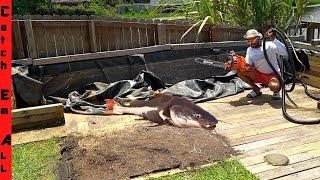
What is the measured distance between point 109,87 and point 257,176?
11.4 feet

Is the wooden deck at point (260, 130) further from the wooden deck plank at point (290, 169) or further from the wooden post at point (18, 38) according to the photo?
the wooden post at point (18, 38)

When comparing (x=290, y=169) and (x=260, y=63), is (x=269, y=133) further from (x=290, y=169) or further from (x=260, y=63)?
(x=260, y=63)

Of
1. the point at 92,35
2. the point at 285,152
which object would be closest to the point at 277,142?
the point at 285,152

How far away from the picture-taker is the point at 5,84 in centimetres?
132

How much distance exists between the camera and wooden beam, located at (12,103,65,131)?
16.3 feet

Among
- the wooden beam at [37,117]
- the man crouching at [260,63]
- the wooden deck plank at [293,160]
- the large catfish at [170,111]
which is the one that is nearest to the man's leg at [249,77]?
the man crouching at [260,63]

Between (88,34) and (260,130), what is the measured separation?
11.6 feet

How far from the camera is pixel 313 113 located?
17.0 ft

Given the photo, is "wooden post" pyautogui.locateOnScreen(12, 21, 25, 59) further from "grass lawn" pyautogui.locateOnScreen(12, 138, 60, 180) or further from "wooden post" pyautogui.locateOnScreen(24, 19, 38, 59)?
"grass lawn" pyautogui.locateOnScreen(12, 138, 60, 180)

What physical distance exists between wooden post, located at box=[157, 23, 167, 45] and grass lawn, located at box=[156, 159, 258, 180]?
12.3 ft

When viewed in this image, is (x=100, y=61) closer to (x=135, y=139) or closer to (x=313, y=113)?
(x=135, y=139)

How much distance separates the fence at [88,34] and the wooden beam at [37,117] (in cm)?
146

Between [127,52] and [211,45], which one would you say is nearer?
[127,52]

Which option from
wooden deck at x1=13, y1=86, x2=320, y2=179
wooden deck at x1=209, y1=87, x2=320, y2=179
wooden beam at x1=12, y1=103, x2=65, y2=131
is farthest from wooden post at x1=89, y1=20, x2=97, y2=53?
wooden deck at x1=209, y1=87, x2=320, y2=179
